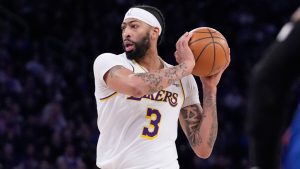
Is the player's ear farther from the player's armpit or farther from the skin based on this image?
the player's armpit

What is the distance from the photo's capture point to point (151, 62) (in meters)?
5.18

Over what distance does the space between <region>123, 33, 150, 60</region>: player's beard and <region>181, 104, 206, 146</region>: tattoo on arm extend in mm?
585

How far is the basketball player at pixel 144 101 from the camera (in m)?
4.68

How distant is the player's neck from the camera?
16.8 ft

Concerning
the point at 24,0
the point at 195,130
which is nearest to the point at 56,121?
the point at 24,0

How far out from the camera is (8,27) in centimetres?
1415

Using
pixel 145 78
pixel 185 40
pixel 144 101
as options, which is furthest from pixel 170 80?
pixel 185 40

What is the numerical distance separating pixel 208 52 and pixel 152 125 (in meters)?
0.71

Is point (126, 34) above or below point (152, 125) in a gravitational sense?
above

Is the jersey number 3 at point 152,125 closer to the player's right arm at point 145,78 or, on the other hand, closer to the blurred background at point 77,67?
the player's right arm at point 145,78

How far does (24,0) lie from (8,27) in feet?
3.75

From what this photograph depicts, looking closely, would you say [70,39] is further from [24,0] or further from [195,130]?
[195,130]

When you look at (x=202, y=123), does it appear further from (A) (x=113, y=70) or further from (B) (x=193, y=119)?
(A) (x=113, y=70)

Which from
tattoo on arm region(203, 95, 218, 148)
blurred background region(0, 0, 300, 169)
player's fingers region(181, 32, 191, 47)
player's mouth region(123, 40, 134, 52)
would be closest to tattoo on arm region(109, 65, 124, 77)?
player's mouth region(123, 40, 134, 52)
